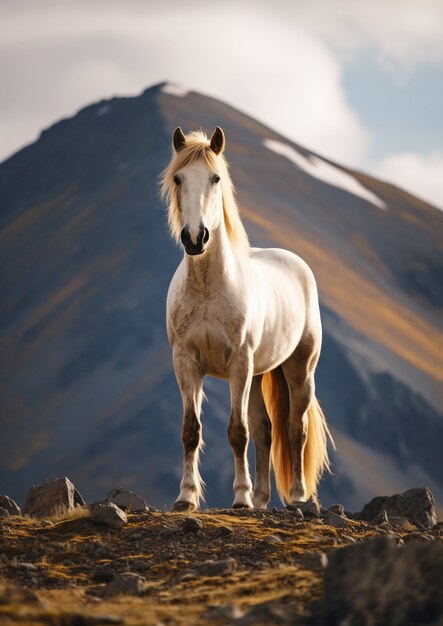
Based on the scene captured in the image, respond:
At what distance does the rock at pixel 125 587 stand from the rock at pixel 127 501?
3825 millimetres

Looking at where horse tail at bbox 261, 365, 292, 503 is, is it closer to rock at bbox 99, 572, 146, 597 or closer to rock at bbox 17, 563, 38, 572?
rock at bbox 17, 563, 38, 572

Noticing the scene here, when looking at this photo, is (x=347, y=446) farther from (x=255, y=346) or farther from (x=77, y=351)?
(x=255, y=346)

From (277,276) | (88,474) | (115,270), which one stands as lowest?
(277,276)

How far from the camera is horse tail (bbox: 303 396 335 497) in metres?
14.6

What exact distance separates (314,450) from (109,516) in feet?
15.3

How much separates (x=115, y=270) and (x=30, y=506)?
7157 inches

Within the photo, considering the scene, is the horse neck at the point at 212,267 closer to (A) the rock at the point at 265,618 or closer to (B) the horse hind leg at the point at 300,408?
(B) the horse hind leg at the point at 300,408

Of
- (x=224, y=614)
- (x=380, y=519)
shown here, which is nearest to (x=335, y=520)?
(x=380, y=519)

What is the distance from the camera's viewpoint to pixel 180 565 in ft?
29.7

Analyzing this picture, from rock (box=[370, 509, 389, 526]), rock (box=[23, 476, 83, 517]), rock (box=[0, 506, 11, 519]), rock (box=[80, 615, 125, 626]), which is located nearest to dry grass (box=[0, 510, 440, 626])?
Result: rock (box=[80, 615, 125, 626])

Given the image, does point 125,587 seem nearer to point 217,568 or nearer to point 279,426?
point 217,568

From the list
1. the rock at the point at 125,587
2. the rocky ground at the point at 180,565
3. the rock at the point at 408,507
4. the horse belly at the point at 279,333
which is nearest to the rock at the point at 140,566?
the rocky ground at the point at 180,565

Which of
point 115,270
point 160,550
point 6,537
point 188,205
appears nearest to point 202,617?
point 160,550

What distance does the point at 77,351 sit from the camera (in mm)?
178125
